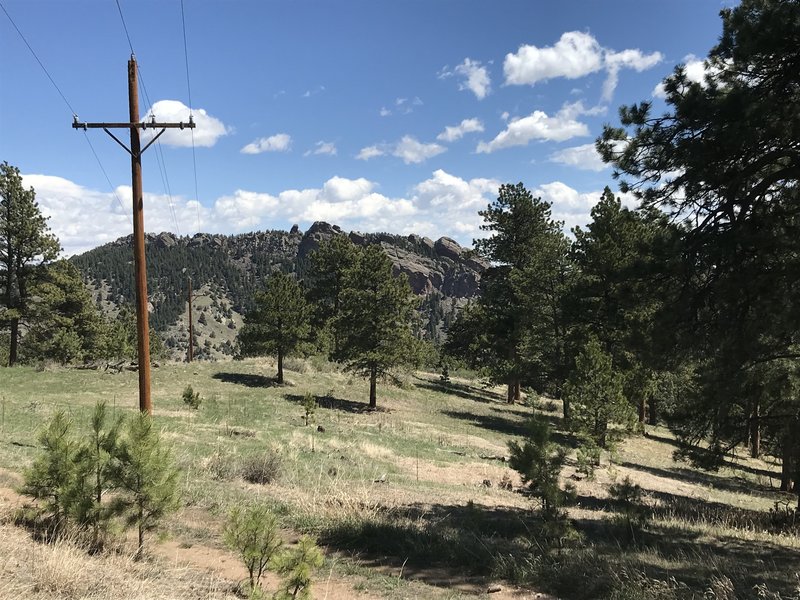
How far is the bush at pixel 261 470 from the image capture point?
1087cm

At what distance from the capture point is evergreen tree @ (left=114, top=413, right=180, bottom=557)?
5586mm

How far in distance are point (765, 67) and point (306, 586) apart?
9.23 m

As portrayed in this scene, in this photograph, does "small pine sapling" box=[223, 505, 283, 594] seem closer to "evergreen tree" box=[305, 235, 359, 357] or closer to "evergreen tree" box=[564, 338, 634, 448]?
"evergreen tree" box=[564, 338, 634, 448]

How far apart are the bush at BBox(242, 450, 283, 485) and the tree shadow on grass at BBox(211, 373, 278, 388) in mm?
19040

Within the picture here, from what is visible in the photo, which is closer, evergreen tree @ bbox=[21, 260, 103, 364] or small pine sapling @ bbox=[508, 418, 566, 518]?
small pine sapling @ bbox=[508, 418, 566, 518]

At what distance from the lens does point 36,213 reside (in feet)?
107

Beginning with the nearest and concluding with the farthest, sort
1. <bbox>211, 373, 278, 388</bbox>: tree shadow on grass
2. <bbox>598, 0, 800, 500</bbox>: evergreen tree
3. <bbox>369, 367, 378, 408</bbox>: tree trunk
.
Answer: <bbox>598, 0, 800, 500</bbox>: evergreen tree, <bbox>369, 367, 378, 408</bbox>: tree trunk, <bbox>211, 373, 278, 388</bbox>: tree shadow on grass

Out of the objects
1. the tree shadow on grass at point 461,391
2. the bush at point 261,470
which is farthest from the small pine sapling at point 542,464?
the tree shadow on grass at point 461,391

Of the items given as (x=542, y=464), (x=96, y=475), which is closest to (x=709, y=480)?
(x=542, y=464)

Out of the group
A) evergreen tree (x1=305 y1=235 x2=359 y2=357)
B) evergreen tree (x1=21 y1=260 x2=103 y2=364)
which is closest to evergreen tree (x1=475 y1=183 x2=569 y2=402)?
evergreen tree (x1=305 y1=235 x2=359 y2=357)

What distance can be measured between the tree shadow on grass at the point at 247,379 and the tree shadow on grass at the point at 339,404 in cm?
341

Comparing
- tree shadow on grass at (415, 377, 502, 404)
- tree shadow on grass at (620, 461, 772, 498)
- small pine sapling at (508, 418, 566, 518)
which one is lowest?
tree shadow on grass at (620, 461, 772, 498)

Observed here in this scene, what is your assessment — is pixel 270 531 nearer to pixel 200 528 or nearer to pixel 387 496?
pixel 200 528

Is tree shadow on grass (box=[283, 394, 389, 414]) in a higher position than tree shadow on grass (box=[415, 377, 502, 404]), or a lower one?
higher
